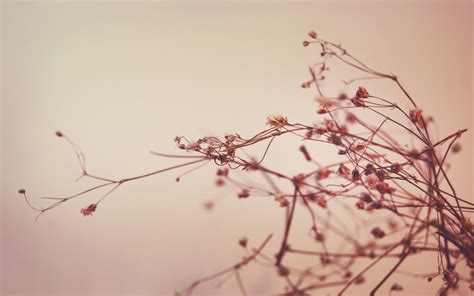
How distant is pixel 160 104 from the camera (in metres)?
0.68

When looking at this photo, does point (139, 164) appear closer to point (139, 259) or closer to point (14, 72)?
point (139, 259)

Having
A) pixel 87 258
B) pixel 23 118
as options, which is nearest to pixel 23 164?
pixel 23 118

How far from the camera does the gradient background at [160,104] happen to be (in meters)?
0.65

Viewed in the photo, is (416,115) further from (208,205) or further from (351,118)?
(208,205)

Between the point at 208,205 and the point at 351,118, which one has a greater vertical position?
the point at 351,118

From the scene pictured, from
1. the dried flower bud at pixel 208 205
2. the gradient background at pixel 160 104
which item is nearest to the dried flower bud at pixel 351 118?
the gradient background at pixel 160 104

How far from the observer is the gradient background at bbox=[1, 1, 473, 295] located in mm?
652

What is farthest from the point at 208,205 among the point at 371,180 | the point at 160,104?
the point at 371,180

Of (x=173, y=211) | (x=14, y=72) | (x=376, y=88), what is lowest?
(x=173, y=211)

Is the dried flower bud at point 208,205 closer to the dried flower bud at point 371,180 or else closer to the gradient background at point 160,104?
the gradient background at point 160,104

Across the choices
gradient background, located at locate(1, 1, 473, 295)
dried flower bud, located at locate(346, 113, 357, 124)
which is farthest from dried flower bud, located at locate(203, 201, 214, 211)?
dried flower bud, located at locate(346, 113, 357, 124)

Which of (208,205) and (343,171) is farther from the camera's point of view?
(208,205)

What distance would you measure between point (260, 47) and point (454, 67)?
0.35 metres

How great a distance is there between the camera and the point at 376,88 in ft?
2.15
